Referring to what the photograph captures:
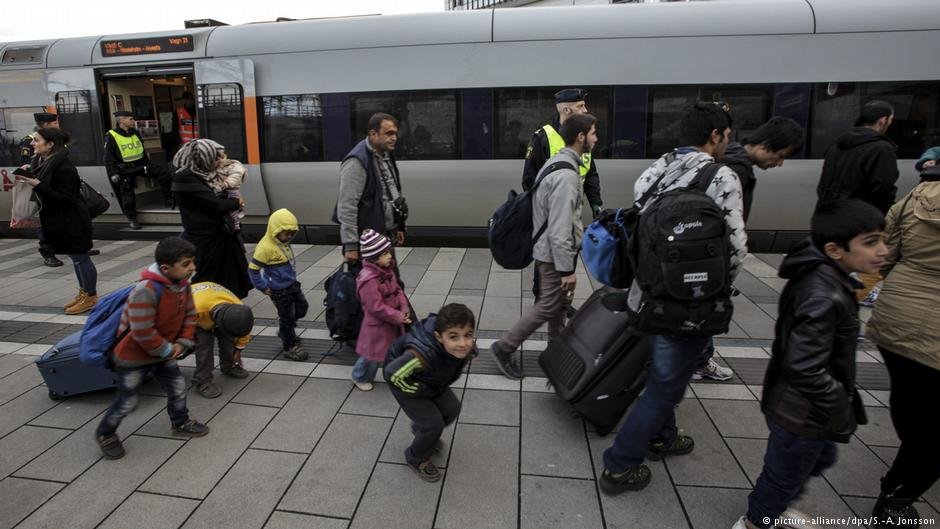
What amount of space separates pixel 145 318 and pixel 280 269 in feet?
4.05

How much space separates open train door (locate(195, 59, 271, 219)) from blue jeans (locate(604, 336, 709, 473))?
6685 mm

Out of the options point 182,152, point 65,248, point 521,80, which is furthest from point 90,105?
point 521,80

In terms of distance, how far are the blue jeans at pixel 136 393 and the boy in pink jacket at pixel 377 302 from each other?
1063 millimetres

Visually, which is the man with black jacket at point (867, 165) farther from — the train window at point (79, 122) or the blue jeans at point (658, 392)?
the train window at point (79, 122)

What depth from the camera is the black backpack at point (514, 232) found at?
3.67 m

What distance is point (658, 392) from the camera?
2441 millimetres

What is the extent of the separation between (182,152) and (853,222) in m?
3.95

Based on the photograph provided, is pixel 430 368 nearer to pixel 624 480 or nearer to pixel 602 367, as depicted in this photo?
pixel 602 367

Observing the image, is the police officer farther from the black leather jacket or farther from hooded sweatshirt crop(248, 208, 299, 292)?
the black leather jacket

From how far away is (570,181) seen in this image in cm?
333

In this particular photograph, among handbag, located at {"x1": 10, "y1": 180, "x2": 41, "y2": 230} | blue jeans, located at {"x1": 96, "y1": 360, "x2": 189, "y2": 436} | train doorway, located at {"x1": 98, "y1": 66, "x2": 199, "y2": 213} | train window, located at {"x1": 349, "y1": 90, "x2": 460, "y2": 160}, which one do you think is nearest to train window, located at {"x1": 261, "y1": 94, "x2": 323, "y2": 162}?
train window, located at {"x1": 349, "y1": 90, "x2": 460, "y2": 160}

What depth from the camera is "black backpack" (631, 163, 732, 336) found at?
216 cm

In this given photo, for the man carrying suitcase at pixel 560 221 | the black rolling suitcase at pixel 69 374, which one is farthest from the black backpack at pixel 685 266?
the black rolling suitcase at pixel 69 374

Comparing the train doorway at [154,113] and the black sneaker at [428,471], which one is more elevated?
the train doorway at [154,113]
